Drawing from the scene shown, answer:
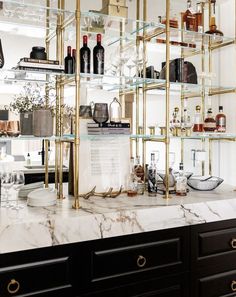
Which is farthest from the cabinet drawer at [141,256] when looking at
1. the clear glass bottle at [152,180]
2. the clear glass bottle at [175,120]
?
the clear glass bottle at [175,120]

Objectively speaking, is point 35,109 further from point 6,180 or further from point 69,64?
point 6,180

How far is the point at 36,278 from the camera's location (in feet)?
5.48

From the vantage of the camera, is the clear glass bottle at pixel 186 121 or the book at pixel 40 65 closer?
the book at pixel 40 65

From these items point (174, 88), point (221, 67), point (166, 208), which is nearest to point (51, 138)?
point (166, 208)

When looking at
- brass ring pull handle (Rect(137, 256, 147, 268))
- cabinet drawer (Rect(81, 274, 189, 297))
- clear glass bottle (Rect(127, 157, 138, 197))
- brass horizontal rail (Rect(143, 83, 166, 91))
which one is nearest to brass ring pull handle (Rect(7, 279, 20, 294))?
cabinet drawer (Rect(81, 274, 189, 297))

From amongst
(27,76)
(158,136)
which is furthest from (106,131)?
(27,76)

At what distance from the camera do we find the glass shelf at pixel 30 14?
212 cm

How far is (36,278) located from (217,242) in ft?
3.80

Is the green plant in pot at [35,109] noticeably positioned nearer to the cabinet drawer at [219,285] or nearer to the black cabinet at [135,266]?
the black cabinet at [135,266]

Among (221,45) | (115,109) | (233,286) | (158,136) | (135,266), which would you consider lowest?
(233,286)

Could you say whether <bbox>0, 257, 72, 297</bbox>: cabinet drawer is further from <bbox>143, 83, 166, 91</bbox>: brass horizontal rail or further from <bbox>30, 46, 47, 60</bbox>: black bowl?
<bbox>143, 83, 166, 91</bbox>: brass horizontal rail

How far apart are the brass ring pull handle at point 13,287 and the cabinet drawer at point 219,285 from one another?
1120mm

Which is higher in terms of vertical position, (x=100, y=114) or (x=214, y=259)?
(x=100, y=114)

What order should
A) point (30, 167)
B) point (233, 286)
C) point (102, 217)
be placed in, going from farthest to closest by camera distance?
point (30, 167) < point (233, 286) < point (102, 217)
